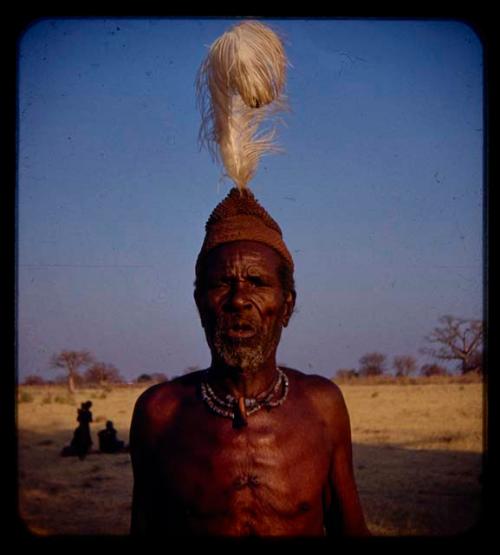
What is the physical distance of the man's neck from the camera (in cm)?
379

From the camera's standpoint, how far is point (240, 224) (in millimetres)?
3863

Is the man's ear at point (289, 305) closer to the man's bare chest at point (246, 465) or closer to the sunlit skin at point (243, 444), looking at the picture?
the sunlit skin at point (243, 444)

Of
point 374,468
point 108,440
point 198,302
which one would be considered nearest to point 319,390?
point 198,302

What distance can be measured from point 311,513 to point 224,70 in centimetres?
233

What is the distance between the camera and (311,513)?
3688 mm

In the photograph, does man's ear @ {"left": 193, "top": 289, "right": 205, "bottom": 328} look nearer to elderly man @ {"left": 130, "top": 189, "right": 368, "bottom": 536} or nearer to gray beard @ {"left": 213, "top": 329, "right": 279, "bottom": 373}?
elderly man @ {"left": 130, "top": 189, "right": 368, "bottom": 536}

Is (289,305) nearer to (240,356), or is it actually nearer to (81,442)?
(240,356)

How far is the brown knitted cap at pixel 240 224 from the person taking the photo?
385 centimetres

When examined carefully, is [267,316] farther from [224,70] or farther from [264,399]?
[224,70]

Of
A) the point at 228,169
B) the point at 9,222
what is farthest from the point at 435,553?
the point at 9,222

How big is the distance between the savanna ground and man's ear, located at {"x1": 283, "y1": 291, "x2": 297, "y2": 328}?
3.56 ft

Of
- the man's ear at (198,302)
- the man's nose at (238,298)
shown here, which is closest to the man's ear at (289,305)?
the man's nose at (238,298)

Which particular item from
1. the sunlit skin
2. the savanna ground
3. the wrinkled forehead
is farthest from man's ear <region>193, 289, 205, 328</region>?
the savanna ground

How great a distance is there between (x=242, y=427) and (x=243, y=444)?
0.08 meters
